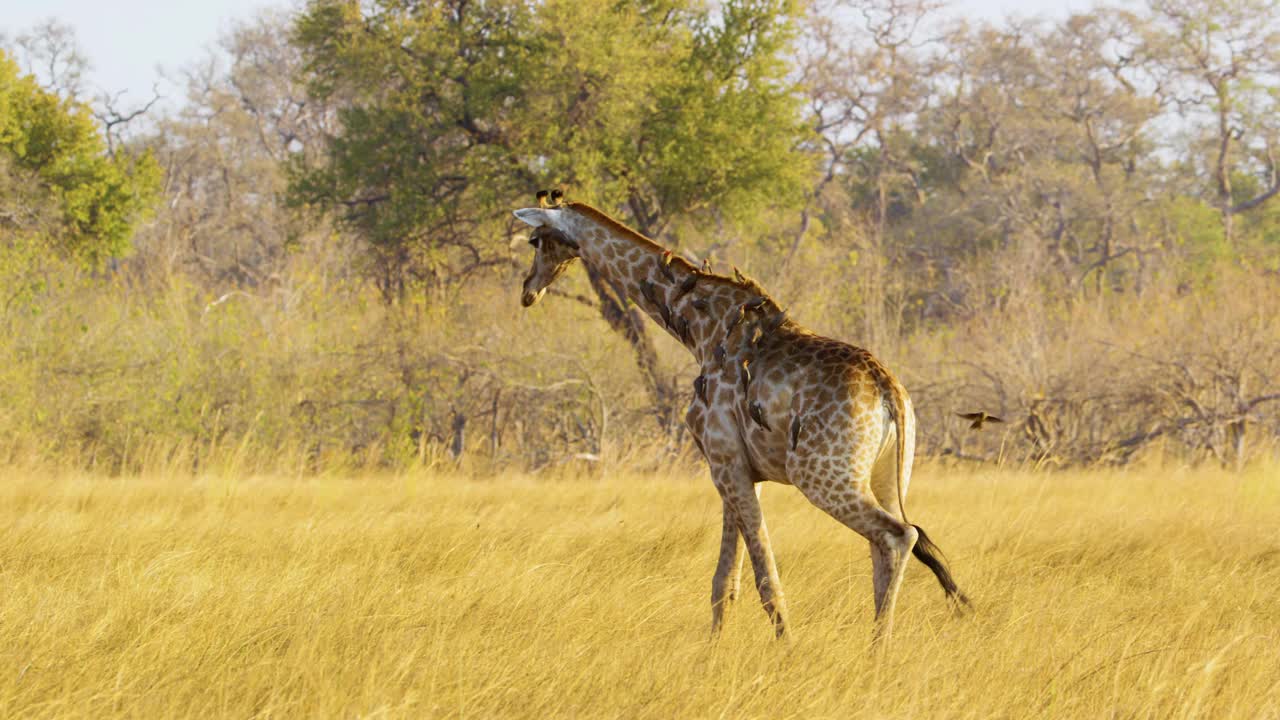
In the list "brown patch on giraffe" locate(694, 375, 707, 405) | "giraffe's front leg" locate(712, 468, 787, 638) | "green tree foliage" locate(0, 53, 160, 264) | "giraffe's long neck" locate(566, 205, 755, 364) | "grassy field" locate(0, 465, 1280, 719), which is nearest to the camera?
"grassy field" locate(0, 465, 1280, 719)

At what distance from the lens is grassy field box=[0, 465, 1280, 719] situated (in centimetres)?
414

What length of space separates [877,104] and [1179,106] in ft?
29.2

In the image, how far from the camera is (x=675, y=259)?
5.34 meters

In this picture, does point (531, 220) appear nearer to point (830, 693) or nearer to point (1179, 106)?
point (830, 693)

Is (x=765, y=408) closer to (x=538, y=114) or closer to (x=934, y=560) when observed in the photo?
(x=934, y=560)

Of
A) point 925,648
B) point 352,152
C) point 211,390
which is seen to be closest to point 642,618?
point 925,648

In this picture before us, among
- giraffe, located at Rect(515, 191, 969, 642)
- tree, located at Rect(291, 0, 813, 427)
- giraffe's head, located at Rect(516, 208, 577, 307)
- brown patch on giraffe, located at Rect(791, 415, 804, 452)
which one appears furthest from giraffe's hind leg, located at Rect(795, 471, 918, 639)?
tree, located at Rect(291, 0, 813, 427)

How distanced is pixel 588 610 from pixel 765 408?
4.13ft

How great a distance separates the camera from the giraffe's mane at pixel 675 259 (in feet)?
17.0

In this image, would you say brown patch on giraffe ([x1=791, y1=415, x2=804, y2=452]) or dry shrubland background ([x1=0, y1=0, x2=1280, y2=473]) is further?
dry shrubland background ([x1=0, y1=0, x2=1280, y2=473])

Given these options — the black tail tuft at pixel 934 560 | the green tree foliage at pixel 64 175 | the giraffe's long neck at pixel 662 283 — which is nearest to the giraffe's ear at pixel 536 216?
the giraffe's long neck at pixel 662 283

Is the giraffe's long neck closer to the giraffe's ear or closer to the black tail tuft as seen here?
the giraffe's ear

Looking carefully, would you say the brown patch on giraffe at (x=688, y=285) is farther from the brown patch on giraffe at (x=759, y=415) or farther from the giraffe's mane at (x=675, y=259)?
the brown patch on giraffe at (x=759, y=415)

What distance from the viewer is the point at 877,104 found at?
32969 millimetres
